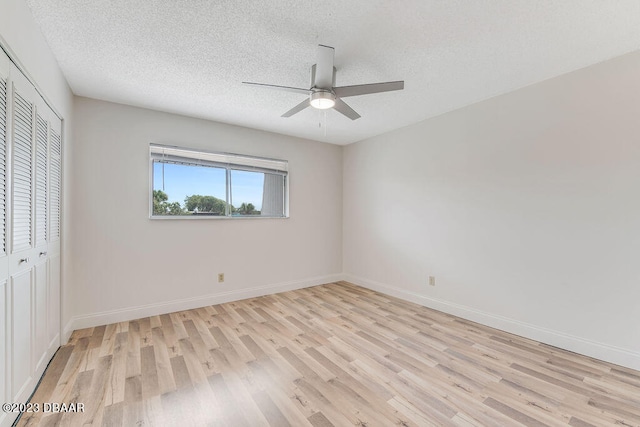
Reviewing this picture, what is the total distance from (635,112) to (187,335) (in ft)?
14.4

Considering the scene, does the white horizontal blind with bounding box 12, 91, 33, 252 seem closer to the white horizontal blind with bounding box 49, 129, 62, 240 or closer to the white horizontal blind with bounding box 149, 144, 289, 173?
the white horizontal blind with bounding box 49, 129, 62, 240

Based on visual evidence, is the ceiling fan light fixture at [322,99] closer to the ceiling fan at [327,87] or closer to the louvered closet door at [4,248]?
the ceiling fan at [327,87]

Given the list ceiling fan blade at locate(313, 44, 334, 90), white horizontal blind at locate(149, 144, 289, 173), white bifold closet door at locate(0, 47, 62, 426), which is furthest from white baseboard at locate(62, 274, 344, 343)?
ceiling fan blade at locate(313, 44, 334, 90)

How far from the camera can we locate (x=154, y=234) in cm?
328

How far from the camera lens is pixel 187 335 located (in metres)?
2.71

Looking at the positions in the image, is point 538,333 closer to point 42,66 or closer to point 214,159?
point 214,159

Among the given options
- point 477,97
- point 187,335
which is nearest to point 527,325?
point 477,97

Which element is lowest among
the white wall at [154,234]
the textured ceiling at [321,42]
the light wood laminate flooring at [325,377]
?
the light wood laminate flooring at [325,377]

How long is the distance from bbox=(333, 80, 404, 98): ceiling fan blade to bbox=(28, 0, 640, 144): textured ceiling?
12.5 inches

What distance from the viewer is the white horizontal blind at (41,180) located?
191cm

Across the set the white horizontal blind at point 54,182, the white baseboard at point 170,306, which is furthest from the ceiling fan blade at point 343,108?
the white baseboard at point 170,306

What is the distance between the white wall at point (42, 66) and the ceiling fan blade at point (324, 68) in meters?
1.72

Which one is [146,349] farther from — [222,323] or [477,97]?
[477,97]

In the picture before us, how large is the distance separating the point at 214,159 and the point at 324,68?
7.34ft
